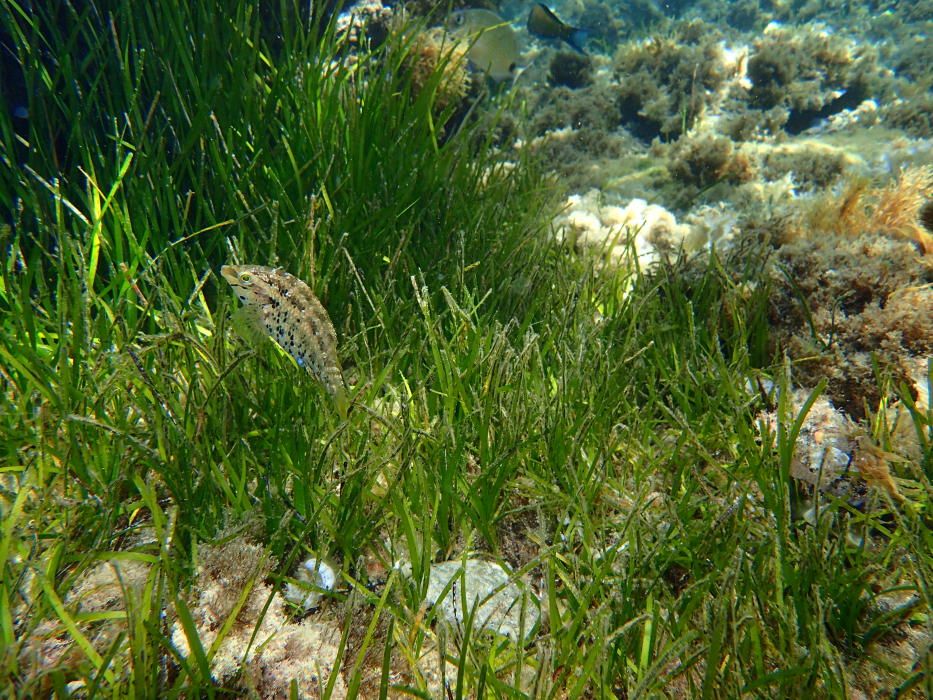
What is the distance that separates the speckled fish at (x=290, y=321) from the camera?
2441 millimetres

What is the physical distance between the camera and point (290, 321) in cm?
244

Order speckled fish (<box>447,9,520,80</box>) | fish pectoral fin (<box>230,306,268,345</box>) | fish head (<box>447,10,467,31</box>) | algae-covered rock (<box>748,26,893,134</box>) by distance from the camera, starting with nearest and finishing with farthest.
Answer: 1. fish pectoral fin (<box>230,306,268,345</box>)
2. speckled fish (<box>447,9,520,80</box>)
3. fish head (<box>447,10,467,31</box>)
4. algae-covered rock (<box>748,26,893,134</box>)

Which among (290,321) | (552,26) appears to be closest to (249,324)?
(290,321)

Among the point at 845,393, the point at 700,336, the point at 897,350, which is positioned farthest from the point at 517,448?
the point at 897,350

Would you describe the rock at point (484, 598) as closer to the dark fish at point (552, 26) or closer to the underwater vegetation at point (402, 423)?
the underwater vegetation at point (402, 423)

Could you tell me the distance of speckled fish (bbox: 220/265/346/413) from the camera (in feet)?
8.01

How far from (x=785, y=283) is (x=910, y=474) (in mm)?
1746

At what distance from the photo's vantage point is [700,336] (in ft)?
11.7

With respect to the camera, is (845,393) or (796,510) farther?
(845,393)

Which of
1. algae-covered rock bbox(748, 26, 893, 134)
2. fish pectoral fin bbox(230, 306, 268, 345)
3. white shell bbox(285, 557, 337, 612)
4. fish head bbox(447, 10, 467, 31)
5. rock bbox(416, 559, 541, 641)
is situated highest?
algae-covered rock bbox(748, 26, 893, 134)

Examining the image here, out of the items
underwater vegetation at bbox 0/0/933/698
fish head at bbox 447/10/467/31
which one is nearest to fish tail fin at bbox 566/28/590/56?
fish head at bbox 447/10/467/31

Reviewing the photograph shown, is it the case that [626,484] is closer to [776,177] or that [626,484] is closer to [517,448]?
[517,448]

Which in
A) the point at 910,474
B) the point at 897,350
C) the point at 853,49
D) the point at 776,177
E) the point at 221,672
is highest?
the point at 853,49

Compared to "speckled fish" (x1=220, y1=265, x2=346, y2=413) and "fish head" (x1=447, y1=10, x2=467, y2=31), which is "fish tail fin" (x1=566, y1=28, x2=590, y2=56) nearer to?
"fish head" (x1=447, y1=10, x2=467, y2=31)
